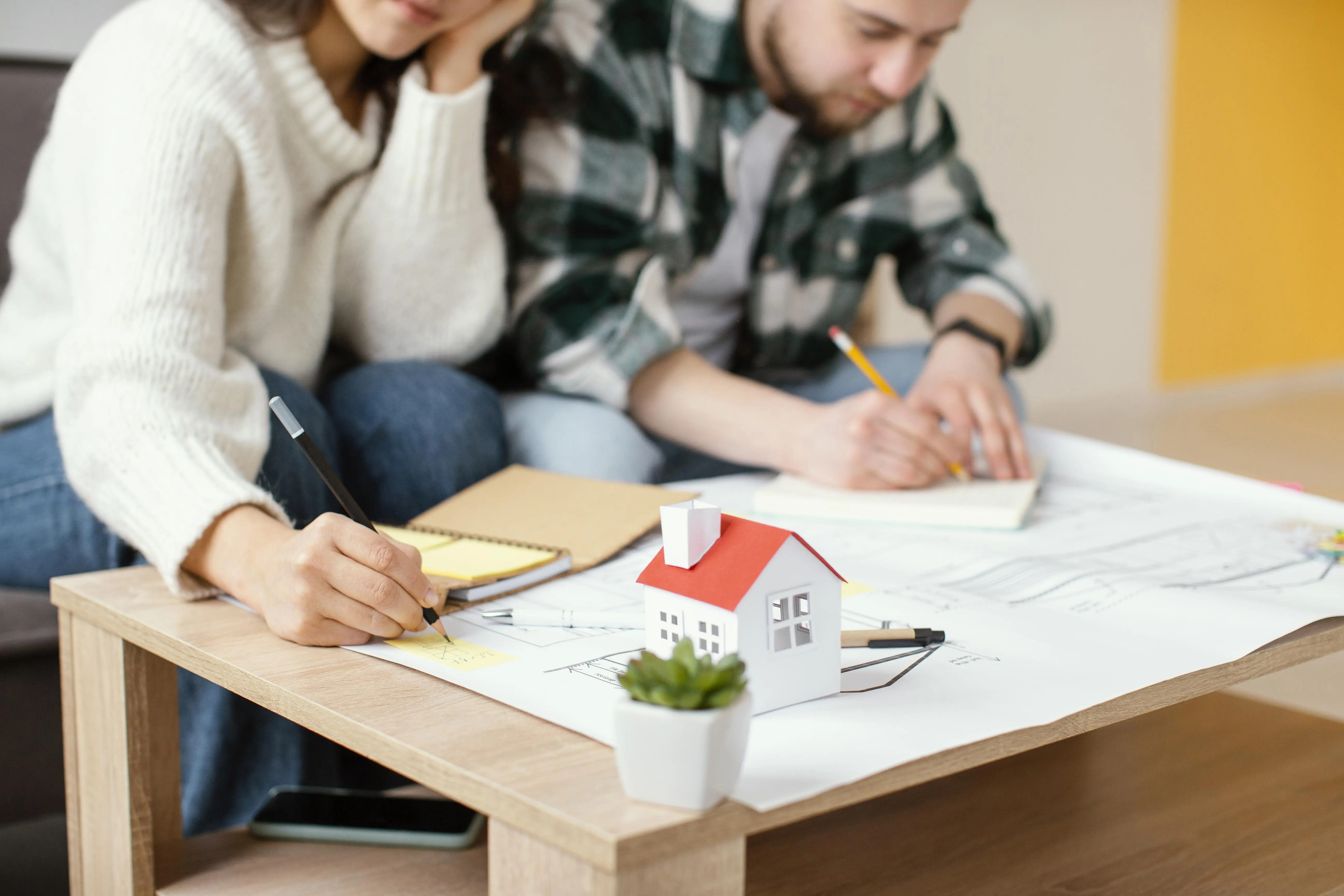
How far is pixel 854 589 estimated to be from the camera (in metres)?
0.67

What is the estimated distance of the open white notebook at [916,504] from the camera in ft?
2.73

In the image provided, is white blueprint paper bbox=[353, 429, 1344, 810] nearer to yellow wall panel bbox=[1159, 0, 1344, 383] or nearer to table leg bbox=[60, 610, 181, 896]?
table leg bbox=[60, 610, 181, 896]

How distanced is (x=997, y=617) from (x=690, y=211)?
0.71 meters

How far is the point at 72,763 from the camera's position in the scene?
2.26 feet

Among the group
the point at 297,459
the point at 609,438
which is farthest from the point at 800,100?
the point at 297,459

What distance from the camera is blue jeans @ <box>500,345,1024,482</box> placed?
1078mm

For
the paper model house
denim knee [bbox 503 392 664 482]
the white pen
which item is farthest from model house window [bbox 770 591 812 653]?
denim knee [bbox 503 392 664 482]

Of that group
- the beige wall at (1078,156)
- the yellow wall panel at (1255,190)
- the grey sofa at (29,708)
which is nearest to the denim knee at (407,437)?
the grey sofa at (29,708)

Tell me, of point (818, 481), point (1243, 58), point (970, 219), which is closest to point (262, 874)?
point (818, 481)

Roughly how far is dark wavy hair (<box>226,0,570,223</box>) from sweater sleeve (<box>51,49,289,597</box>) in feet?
0.71

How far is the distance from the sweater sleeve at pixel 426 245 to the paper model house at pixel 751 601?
0.62m

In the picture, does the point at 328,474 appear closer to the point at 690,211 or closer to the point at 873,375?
the point at 873,375

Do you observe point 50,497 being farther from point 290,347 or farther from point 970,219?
point 970,219

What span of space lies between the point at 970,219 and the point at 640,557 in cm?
78
